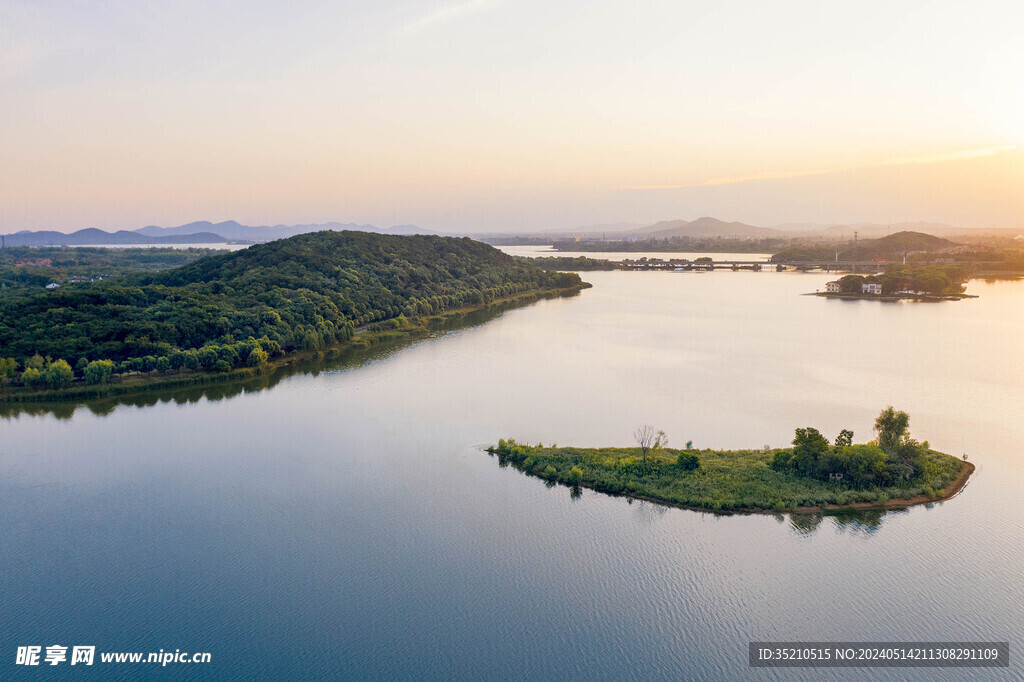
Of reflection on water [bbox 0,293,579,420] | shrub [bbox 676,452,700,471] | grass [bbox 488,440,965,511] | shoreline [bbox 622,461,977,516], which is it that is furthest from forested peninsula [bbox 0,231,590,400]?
shoreline [bbox 622,461,977,516]

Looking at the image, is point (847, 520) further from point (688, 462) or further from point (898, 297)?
point (898, 297)

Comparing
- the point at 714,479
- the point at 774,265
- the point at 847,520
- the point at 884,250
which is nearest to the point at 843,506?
the point at 847,520

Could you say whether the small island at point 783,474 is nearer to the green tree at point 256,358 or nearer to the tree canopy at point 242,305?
the green tree at point 256,358

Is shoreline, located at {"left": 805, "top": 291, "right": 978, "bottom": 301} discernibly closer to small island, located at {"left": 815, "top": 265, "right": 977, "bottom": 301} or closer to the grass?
small island, located at {"left": 815, "top": 265, "right": 977, "bottom": 301}

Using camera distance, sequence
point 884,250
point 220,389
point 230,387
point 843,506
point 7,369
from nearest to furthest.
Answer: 1. point 843,506
2. point 7,369
3. point 220,389
4. point 230,387
5. point 884,250

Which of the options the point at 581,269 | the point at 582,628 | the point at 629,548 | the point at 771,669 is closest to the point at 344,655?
the point at 582,628
